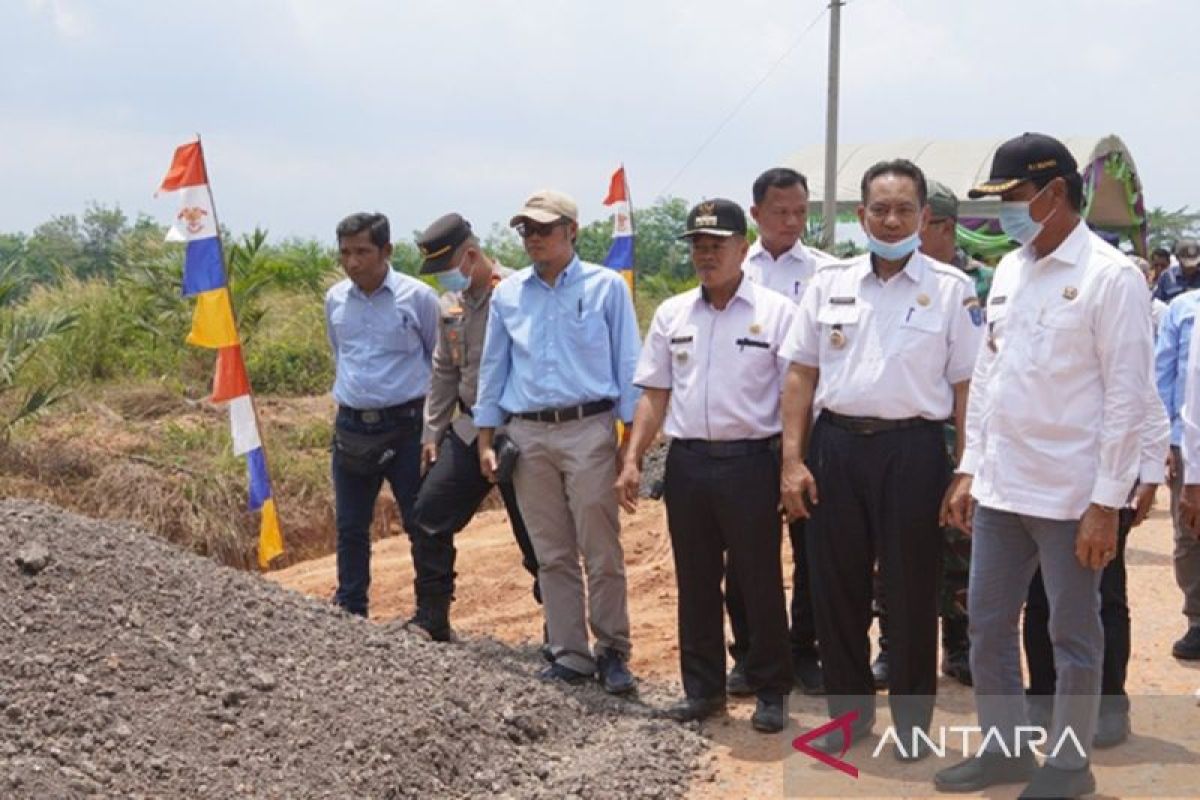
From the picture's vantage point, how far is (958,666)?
18.7 ft

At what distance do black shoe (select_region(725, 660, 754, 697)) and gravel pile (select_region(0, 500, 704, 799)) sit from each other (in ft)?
1.45

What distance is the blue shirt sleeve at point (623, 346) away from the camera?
5613 millimetres

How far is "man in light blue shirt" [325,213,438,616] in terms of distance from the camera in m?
6.71

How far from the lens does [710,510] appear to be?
515 cm

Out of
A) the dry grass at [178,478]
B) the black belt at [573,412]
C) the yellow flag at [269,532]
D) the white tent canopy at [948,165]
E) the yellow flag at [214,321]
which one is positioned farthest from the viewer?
the white tent canopy at [948,165]

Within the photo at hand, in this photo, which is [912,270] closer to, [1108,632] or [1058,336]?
[1058,336]

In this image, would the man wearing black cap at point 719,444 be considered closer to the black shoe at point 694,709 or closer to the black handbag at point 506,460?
the black shoe at point 694,709

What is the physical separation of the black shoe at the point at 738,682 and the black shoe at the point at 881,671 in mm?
495

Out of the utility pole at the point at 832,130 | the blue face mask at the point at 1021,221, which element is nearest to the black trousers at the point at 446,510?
the blue face mask at the point at 1021,221

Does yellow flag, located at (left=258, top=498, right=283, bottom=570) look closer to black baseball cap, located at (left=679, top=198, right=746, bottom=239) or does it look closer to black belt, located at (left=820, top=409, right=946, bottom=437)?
black baseball cap, located at (left=679, top=198, right=746, bottom=239)

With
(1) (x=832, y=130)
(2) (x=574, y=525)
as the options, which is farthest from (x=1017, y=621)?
(1) (x=832, y=130)

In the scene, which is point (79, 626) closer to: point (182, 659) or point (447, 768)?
point (182, 659)

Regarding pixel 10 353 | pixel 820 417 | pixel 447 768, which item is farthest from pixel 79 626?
pixel 10 353

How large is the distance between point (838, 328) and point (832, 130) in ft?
44.6
